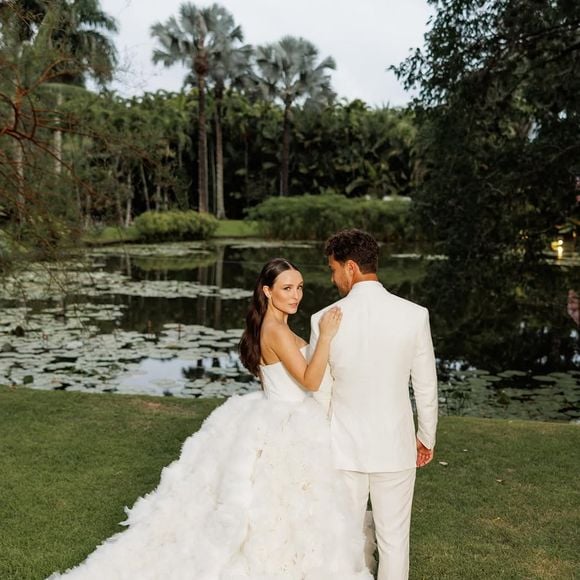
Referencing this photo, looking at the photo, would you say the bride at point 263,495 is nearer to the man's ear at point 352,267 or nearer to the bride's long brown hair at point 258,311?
the bride's long brown hair at point 258,311

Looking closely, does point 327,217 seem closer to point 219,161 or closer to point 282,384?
point 219,161

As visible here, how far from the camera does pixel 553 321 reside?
50.7 ft

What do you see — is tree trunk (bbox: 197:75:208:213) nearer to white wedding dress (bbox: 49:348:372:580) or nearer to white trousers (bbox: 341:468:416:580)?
white wedding dress (bbox: 49:348:372:580)

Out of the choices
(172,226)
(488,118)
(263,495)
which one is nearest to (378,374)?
(263,495)

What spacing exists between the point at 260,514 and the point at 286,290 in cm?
105

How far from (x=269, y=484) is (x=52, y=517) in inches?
79.7

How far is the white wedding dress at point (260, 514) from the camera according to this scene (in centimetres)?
327

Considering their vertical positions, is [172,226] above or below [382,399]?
above

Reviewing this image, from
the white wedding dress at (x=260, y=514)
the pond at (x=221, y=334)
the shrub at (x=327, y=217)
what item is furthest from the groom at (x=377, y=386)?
the shrub at (x=327, y=217)

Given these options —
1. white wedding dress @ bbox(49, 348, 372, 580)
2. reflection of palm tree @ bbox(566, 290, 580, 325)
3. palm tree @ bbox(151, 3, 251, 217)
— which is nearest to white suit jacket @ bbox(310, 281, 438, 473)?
white wedding dress @ bbox(49, 348, 372, 580)

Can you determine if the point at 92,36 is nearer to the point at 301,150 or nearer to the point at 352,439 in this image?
the point at 301,150

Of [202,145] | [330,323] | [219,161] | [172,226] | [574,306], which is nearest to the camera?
[330,323]

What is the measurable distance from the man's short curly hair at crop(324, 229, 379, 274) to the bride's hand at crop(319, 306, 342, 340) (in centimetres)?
22

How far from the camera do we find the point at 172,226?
1336 inches
